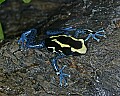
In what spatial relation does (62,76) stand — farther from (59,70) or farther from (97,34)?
(97,34)

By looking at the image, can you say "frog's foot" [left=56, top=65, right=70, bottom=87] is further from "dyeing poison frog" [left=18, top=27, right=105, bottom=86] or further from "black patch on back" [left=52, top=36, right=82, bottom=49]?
"black patch on back" [left=52, top=36, right=82, bottom=49]

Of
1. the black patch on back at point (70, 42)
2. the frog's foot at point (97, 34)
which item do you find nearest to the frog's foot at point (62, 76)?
the black patch on back at point (70, 42)

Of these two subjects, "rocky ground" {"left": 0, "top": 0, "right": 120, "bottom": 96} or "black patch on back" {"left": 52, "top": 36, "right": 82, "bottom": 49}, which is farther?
"black patch on back" {"left": 52, "top": 36, "right": 82, "bottom": 49}

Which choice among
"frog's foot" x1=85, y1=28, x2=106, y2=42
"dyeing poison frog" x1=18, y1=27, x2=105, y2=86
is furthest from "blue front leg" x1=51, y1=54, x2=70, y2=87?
"frog's foot" x1=85, y1=28, x2=106, y2=42

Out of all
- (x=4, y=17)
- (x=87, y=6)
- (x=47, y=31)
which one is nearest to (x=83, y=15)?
(x=87, y=6)

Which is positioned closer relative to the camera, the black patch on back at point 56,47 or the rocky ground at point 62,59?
the rocky ground at point 62,59

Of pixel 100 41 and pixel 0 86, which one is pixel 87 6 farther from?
pixel 0 86

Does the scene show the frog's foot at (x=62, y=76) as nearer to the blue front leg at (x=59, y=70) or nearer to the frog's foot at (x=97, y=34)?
the blue front leg at (x=59, y=70)

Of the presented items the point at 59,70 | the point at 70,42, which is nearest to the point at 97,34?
the point at 70,42
